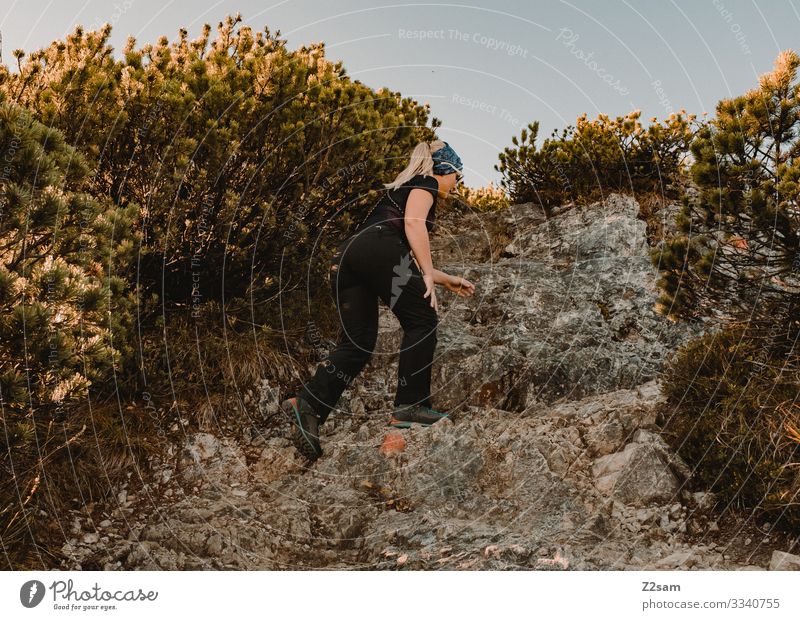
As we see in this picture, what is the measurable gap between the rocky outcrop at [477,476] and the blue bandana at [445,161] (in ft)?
6.07

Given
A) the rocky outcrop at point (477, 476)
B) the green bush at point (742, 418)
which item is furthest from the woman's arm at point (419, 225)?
the green bush at point (742, 418)

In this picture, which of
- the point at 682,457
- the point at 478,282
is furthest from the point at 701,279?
the point at 478,282

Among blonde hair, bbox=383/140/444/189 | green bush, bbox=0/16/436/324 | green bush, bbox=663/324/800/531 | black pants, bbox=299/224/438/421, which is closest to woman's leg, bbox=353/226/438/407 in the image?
black pants, bbox=299/224/438/421

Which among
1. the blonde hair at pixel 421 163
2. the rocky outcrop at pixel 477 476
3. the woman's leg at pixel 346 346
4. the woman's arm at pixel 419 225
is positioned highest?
the blonde hair at pixel 421 163

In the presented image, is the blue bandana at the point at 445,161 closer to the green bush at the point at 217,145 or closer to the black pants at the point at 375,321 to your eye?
the black pants at the point at 375,321

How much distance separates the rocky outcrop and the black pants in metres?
0.53

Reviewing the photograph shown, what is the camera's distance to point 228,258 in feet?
19.0

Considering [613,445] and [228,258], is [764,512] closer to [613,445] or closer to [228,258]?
[613,445]

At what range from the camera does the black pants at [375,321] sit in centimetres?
465

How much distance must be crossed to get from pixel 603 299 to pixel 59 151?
573 cm

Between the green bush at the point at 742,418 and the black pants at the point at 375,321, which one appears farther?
the black pants at the point at 375,321

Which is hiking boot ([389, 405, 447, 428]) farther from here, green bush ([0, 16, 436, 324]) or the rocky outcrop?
green bush ([0, 16, 436, 324])

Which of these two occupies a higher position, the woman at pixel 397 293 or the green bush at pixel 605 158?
the green bush at pixel 605 158

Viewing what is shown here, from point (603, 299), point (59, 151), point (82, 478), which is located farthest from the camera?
point (603, 299)
